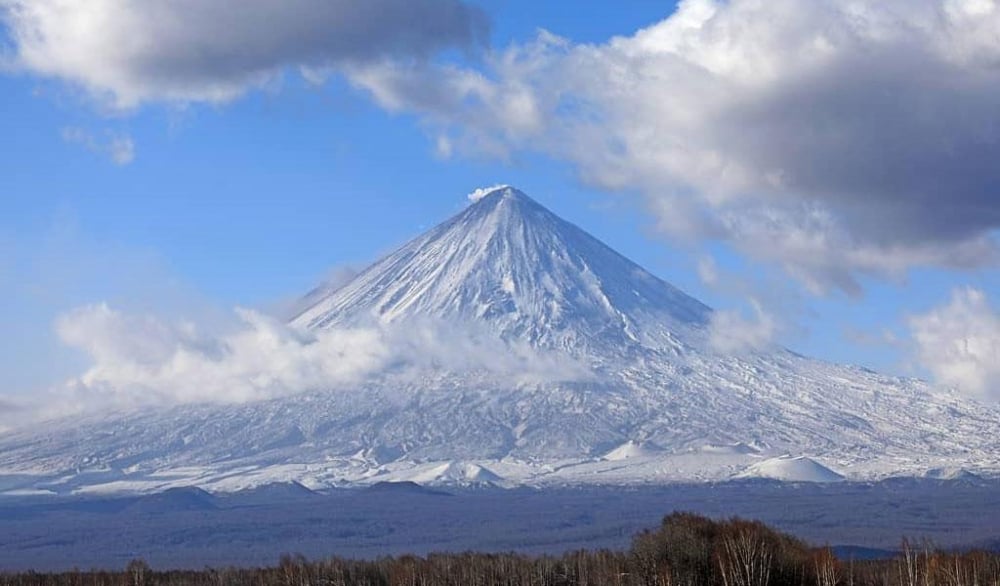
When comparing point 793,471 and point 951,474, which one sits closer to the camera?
point 793,471

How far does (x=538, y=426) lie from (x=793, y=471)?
30.7 meters

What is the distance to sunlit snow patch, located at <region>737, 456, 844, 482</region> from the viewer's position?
149m

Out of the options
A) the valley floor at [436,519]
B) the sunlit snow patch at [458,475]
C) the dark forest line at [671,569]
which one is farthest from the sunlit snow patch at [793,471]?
the dark forest line at [671,569]

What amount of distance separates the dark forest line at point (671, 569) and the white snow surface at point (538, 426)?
289 feet

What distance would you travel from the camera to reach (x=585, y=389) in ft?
570

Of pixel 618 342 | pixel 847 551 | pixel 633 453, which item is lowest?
pixel 847 551

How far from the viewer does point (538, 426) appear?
167375mm

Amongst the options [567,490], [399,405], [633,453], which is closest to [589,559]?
[567,490]

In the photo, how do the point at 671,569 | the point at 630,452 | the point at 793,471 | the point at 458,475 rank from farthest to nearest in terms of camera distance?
the point at 630,452, the point at 458,475, the point at 793,471, the point at 671,569

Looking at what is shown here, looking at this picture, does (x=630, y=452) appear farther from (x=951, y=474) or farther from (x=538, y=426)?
(x=951, y=474)

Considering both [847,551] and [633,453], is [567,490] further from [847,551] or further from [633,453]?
[847,551]

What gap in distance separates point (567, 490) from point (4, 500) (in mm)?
56608

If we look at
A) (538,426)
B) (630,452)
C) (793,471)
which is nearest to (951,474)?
(793,471)

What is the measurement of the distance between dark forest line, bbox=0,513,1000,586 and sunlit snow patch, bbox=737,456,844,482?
86.7 meters
